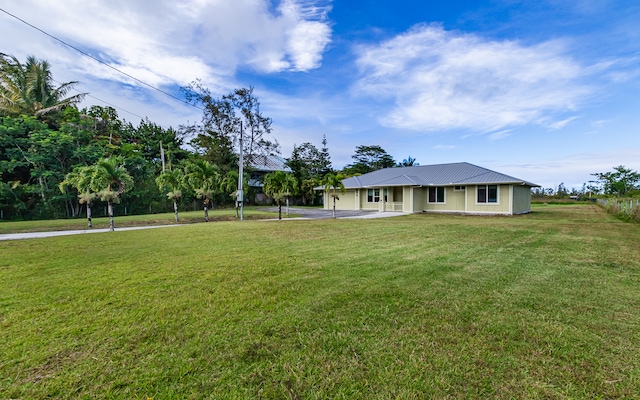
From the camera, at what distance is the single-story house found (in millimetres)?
18234

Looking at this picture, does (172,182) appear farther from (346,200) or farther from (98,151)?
(346,200)

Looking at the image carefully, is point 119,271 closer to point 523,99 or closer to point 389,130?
point 523,99

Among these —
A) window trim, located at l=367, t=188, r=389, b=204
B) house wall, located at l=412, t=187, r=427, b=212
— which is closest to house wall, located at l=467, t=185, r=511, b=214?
house wall, located at l=412, t=187, r=427, b=212

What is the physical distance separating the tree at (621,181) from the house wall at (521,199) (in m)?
24.6

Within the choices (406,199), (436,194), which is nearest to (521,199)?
(436,194)

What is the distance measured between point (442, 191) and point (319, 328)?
20366 millimetres

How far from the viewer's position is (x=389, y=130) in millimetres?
28000

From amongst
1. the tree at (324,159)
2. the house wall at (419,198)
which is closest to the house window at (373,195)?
the house wall at (419,198)

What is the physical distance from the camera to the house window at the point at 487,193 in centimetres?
1839

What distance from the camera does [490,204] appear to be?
18.5 metres

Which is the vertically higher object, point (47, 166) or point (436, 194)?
point (47, 166)

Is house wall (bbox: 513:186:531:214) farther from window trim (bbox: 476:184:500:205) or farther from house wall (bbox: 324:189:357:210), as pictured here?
house wall (bbox: 324:189:357:210)

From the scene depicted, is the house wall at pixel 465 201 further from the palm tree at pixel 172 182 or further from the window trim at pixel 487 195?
the palm tree at pixel 172 182

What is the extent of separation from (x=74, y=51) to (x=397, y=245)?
1346 cm
